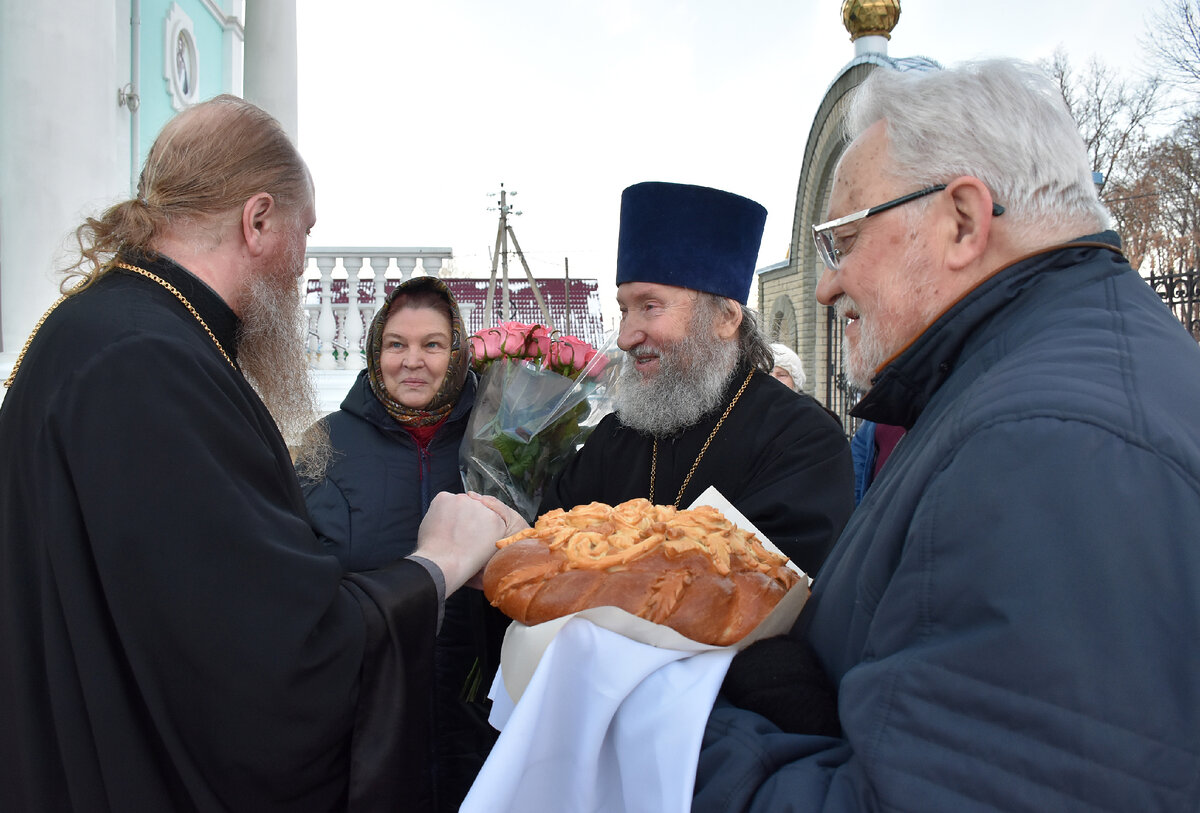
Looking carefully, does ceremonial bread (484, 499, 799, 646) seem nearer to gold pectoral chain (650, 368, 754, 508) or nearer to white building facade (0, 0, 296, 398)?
gold pectoral chain (650, 368, 754, 508)

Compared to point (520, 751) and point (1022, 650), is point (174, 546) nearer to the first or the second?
point (520, 751)

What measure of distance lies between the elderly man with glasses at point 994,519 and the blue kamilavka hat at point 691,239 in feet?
5.23

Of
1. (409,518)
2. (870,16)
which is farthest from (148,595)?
(870,16)

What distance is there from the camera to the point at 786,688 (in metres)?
1.29

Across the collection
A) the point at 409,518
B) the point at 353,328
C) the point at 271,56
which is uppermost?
the point at 271,56

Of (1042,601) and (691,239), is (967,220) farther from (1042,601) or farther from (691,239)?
(691,239)

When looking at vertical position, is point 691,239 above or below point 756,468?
above

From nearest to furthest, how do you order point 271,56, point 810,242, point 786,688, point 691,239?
point 786,688 → point 691,239 → point 271,56 → point 810,242

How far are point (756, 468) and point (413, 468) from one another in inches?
55.6

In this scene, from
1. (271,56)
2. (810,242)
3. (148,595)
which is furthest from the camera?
(810,242)

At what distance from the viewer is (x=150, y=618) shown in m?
1.45

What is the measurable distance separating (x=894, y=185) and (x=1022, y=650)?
0.83m

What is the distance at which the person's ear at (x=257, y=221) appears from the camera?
6.15 ft

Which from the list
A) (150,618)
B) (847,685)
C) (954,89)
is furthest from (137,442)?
(954,89)
